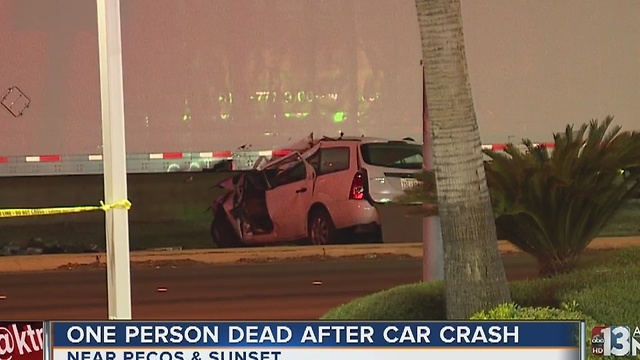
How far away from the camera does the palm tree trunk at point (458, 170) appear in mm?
6266

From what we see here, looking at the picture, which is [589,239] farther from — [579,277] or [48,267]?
[48,267]

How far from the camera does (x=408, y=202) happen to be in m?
7.04

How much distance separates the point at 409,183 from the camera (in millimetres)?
7203

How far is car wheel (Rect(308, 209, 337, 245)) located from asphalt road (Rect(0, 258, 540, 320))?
18cm

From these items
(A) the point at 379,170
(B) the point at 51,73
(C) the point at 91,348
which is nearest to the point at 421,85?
(A) the point at 379,170

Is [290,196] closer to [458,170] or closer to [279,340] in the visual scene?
[458,170]

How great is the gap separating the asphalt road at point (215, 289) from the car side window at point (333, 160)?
639 mm

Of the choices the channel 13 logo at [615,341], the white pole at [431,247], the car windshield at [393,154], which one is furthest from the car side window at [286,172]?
the channel 13 logo at [615,341]

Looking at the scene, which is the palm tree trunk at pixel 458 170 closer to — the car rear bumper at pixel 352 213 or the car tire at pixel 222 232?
the car rear bumper at pixel 352 213

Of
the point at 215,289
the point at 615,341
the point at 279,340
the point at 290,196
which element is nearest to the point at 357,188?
the point at 290,196

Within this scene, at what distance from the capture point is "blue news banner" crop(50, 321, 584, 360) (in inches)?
207

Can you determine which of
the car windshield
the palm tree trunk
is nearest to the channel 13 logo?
the palm tree trunk

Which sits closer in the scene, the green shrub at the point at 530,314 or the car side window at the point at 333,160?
the green shrub at the point at 530,314

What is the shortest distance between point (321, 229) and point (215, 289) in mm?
1130
